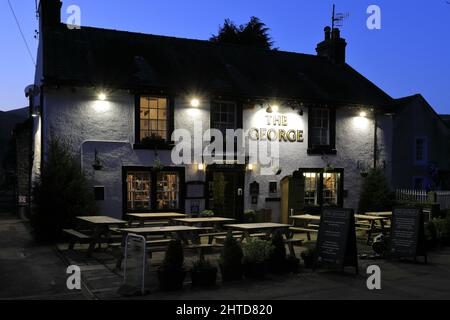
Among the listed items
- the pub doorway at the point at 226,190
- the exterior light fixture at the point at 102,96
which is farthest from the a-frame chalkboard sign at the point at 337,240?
the exterior light fixture at the point at 102,96

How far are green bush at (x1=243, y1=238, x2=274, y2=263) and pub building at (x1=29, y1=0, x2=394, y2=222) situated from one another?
260 inches

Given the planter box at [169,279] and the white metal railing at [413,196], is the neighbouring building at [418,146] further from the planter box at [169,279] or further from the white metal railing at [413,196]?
the planter box at [169,279]

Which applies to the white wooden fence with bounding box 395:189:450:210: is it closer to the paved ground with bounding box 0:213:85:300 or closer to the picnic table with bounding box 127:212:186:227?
the picnic table with bounding box 127:212:186:227

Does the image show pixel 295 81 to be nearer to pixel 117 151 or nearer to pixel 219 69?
pixel 219 69

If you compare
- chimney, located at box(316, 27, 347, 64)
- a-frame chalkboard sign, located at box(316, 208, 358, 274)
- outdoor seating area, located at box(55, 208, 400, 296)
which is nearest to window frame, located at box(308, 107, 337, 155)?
outdoor seating area, located at box(55, 208, 400, 296)

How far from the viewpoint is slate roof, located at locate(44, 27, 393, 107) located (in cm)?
1520

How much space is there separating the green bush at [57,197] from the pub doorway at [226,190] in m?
4.15

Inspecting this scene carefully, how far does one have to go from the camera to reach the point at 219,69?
18062mm

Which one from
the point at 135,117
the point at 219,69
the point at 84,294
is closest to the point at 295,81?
the point at 219,69

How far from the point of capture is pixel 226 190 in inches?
675

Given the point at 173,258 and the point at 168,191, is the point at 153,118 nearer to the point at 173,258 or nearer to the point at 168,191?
the point at 168,191
